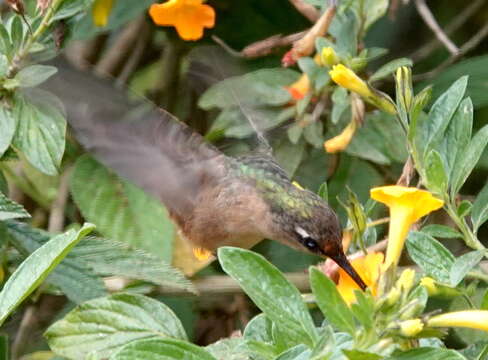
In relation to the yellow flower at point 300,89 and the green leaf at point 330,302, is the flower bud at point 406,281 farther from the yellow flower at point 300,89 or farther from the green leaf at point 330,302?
the yellow flower at point 300,89

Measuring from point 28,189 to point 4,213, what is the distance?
2.66 feet

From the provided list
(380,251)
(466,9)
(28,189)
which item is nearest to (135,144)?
(380,251)

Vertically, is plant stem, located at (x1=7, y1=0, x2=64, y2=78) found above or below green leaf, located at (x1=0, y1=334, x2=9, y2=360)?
above

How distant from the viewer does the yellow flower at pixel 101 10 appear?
2143 mm

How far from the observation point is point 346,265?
5.09ft

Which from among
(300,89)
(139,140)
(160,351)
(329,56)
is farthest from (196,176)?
(160,351)

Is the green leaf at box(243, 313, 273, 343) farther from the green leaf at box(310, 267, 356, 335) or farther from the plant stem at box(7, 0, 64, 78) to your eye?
the plant stem at box(7, 0, 64, 78)

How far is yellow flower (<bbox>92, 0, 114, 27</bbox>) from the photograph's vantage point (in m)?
2.14

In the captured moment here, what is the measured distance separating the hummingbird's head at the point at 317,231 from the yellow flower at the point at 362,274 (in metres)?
0.02

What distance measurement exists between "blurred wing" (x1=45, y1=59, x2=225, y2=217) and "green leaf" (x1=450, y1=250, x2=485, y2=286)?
0.53 metres

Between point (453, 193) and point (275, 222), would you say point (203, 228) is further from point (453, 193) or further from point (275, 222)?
point (453, 193)

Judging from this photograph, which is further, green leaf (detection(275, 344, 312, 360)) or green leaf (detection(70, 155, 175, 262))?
green leaf (detection(70, 155, 175, 262))

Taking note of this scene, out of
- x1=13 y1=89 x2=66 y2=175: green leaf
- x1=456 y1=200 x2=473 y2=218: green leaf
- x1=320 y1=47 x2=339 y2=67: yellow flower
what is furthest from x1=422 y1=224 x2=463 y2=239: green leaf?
x1=13 y1=89 x2=66 y2=175: green leaf

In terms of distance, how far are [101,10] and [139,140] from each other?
1.88 ft
